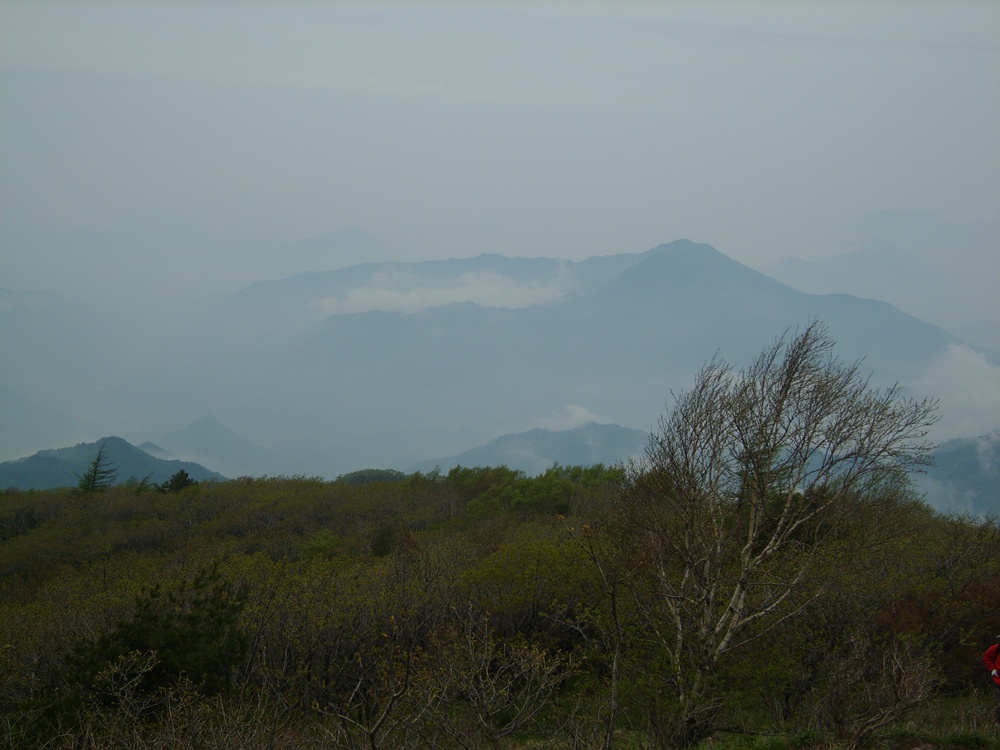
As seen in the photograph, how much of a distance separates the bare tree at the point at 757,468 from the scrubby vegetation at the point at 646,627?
8 cm

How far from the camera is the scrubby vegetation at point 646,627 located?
1452cm

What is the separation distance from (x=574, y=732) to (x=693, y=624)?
938 cm

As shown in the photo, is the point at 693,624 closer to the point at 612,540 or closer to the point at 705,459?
the point at 705,459

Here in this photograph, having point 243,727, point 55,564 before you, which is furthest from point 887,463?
point 55,564

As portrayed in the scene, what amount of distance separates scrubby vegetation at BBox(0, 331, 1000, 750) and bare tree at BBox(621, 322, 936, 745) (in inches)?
3.0

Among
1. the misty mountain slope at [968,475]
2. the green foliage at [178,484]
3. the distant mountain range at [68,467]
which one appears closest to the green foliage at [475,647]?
the green foliage at [178,484]

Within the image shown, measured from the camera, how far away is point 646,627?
2070cm

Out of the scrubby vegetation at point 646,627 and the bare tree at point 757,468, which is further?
the bare tree at point 757,468

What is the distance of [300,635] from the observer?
2348 centimetres

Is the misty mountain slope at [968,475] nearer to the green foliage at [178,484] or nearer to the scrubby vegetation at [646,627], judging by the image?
the green foliage at [178,484]

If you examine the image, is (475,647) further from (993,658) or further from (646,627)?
(993,658)

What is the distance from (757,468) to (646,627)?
202 inches

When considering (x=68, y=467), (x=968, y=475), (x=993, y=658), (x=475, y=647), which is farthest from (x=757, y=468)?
(x=68, y=467)

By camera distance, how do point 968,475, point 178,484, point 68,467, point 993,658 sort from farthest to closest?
point 68,467, point 968,475, point 178,484, point 993,658
